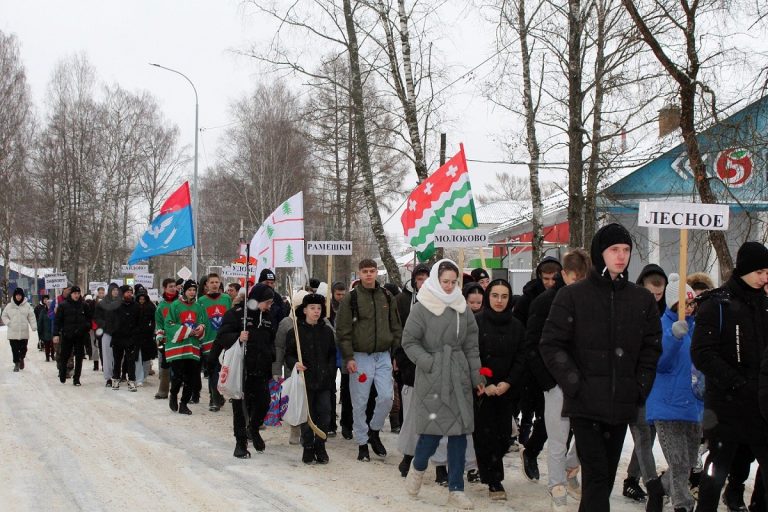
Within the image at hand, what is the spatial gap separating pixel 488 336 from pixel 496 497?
4.19 ft

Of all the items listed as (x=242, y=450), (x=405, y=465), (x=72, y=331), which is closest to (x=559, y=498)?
(x=405, y=465)

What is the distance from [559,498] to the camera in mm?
6504

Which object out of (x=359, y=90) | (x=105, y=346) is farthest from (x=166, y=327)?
(x=359, y=90)

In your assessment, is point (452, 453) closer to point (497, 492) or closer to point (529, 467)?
point (497, 492)

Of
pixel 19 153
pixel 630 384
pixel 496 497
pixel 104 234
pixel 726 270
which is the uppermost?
pixel 19 153

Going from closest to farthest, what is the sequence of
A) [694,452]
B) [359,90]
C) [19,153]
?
[694,452], [359,90], [19,153]

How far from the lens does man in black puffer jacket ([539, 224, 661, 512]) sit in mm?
4977

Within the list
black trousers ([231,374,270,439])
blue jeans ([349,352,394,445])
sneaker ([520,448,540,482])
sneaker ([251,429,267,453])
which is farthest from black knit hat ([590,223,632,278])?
sneaker ([251,429,267,453])

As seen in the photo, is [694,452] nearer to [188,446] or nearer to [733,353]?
[733,353]

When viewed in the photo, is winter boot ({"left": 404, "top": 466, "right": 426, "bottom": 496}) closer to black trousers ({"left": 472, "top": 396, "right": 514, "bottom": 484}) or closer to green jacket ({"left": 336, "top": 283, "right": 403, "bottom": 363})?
black trousers ({"left": 472, "top": 396, "right": 514, "bottom": 484})

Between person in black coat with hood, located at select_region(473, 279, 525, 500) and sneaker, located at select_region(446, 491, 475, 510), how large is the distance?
0.43 meters

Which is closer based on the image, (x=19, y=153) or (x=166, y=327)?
(x=166, y=327)

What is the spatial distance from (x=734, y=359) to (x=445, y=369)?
226 cm

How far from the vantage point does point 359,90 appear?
56.3 feet
